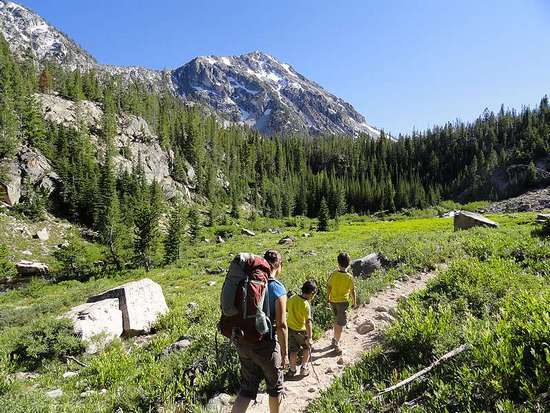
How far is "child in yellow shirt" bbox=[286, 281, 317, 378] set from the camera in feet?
Answer: 26.9

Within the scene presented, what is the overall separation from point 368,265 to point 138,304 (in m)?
9.98

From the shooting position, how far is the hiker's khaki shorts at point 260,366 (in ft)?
18.4

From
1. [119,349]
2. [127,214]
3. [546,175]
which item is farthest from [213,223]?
[546,175]

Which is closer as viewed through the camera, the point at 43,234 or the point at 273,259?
the point at 273,259

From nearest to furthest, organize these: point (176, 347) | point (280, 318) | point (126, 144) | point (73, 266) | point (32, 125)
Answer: point (280, 318)
point (176, 347)
point (73, 266)
point (32, 125)
point (126, 144)

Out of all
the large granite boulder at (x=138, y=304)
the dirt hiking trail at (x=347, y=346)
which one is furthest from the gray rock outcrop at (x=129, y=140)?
the dirt hiking trail at (x=347, y=346)

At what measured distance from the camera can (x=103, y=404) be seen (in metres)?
7.68

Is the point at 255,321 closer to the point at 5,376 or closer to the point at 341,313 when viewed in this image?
the point at 341,313

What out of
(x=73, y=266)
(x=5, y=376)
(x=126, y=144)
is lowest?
(x=73, y=266)

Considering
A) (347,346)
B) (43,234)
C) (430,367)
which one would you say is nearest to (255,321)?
(430,367)

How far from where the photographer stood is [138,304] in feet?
49.9

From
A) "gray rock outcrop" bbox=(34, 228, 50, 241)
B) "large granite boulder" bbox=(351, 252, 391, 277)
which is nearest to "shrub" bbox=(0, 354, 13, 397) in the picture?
"large granite boulder" bbox=(351, 252, 391, 277)

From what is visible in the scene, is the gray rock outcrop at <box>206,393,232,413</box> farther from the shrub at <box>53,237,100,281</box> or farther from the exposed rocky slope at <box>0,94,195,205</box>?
the exposed rocky slope at <box>0,94,195,205</box>

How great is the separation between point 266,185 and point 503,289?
135524mm
